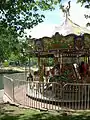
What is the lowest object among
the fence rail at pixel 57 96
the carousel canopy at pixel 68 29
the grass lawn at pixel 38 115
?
the grass lawn at pixel 38 115

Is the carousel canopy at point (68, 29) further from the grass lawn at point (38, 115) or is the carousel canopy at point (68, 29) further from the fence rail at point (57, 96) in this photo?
the grass lawn at point (38, 115)

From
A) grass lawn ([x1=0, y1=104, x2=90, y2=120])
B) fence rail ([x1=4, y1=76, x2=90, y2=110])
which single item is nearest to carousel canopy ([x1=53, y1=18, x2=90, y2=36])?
fence rail ([x1=4, y1=76, x2=90, y2=110])

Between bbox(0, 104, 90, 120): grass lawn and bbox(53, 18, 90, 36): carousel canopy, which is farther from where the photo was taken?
bbox(53, 18, 90, 36): carousel canopy

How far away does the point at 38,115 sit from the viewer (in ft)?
32.3

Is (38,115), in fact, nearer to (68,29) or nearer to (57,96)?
(57,96)

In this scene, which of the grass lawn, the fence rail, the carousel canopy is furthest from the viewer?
the carousel canopy

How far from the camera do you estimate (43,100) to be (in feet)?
39.2

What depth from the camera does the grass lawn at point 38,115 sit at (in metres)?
9.45

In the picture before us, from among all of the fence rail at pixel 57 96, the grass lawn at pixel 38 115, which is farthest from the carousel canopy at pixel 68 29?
the grass lawn at pixel 38 115

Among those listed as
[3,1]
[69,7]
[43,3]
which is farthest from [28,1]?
[69,7]

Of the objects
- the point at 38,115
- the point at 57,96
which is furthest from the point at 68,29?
the point at 38,115

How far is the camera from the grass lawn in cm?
945

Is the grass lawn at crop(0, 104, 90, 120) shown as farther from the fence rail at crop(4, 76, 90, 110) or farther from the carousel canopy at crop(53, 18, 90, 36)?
the carousel canopy at crop(53, 18, 90, 36)

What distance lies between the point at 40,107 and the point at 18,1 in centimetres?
434
